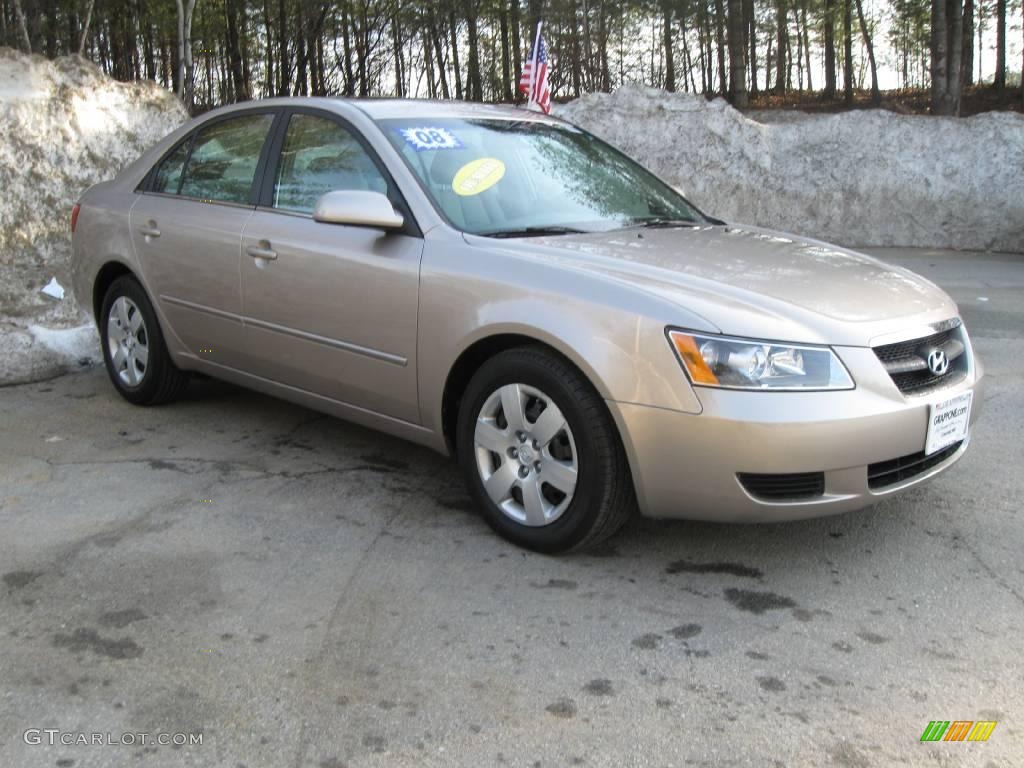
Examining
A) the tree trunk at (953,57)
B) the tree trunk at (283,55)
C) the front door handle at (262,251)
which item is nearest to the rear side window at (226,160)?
the front door handle at (262,251)

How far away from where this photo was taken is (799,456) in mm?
3068

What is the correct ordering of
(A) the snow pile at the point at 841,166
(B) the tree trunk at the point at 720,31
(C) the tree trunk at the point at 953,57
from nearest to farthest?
(A) the snow pile at the point at 841,166
(C) the tree trunk at the point at 953,57
(B) the tree trunk at the point at 720,31

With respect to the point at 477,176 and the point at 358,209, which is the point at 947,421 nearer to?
the point at 477,176

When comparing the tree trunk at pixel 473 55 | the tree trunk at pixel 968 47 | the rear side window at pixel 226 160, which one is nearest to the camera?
the rear side window at pixel 226 160

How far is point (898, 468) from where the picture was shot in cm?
329

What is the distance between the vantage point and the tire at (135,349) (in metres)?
5.25

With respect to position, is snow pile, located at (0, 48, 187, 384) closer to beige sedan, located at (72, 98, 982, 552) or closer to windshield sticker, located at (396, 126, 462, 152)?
beige sedan, located at (72, 98, 982, 552)

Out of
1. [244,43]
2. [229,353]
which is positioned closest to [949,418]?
[229,353]

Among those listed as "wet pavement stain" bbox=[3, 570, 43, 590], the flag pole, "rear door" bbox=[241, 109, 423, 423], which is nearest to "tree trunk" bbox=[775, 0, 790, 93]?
the flag pole

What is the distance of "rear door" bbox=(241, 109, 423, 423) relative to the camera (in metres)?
3.88

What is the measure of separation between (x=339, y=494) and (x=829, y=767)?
2344mm

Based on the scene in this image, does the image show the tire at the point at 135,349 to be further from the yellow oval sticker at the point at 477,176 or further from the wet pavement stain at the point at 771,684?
the wet pavement stain at the point at 771,684

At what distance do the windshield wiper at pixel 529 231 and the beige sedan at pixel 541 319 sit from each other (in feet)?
0.04

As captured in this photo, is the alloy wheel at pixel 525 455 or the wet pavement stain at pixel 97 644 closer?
the wet pavement stain at pixel 97 644
